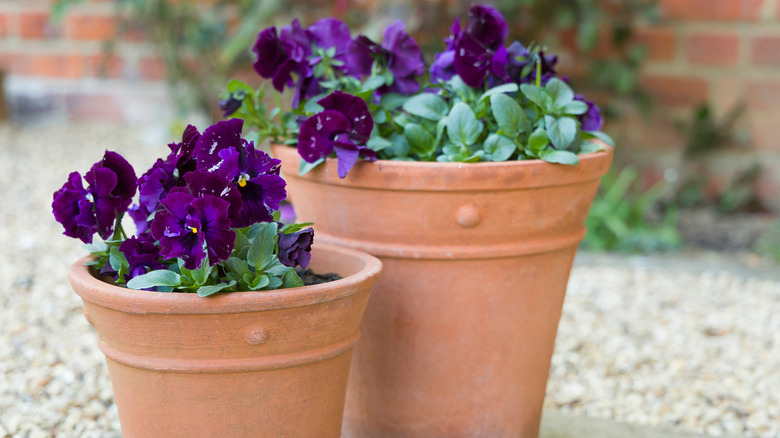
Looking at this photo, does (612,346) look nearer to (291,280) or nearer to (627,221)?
(627,221)

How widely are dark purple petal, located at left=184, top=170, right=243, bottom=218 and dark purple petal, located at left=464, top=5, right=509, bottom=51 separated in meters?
0.56

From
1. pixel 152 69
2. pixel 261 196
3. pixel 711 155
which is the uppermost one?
pixel 261 196

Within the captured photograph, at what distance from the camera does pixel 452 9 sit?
286 centimetres

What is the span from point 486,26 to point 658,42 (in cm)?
201

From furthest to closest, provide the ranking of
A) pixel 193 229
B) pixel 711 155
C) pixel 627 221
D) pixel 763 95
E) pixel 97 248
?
1. pixel 711 155
2. pixel 763 95
3. pixel 627 221
4. pixel 97 248
5. pixel 193 229

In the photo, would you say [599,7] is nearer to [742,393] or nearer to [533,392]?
[742,393]

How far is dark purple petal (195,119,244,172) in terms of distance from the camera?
39.4 inches

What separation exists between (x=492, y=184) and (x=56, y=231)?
2080 mm

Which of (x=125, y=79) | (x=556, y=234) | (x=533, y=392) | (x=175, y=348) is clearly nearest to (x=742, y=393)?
(x=533, y=392)

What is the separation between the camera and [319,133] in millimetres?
1174

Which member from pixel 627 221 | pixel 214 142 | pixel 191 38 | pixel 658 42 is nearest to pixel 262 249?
pixel 214 142

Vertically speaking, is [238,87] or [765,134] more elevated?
[238,87]

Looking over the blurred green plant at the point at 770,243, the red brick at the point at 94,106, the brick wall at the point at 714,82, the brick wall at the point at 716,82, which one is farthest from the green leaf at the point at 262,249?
the red brick at the point at 94,106

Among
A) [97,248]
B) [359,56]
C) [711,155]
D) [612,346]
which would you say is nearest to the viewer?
[97,248]
